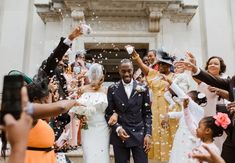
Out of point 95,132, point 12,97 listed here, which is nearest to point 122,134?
point 95,132

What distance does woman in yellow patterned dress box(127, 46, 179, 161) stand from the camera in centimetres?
539

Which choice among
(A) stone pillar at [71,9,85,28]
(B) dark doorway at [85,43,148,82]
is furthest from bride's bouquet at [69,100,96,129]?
(B) dark doorway at [85,43,148,82]

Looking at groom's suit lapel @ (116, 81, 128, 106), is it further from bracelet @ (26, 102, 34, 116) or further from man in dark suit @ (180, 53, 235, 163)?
bracelet @ (26, 102, 34, 116)

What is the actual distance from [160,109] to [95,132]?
3.72 feet

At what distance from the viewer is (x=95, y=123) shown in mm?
5070

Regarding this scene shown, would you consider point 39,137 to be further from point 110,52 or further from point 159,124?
point 110,52

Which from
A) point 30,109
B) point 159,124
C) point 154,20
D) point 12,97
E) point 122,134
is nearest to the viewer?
point 12,97

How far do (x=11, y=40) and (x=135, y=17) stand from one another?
343 cm

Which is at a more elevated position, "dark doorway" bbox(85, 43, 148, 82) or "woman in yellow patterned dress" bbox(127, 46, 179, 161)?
"dark doorway" bbox(85, 43, 148, 82)

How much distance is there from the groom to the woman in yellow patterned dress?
1.72 ft

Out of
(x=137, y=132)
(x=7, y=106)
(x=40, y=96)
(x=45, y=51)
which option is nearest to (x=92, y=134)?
(x=137, y=132)

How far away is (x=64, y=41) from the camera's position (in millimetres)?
3992

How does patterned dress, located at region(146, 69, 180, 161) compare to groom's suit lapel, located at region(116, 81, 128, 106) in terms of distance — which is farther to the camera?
patterned dress, located at region(146, 69, 180, 161)

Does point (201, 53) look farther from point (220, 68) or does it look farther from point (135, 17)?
point (220, 68)
